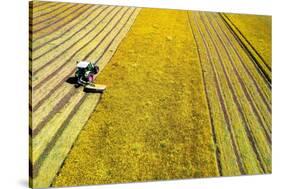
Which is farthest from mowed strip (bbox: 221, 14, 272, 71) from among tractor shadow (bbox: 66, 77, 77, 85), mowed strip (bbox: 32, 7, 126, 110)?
tractor shadow (bbox: 66, 77, 77, 85)

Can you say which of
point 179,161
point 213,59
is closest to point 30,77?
point 179,161

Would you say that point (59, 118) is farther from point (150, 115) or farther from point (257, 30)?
point (257, 30)

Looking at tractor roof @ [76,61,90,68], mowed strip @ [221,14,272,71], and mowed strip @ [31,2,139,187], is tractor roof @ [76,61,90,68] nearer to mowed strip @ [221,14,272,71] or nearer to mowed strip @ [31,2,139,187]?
mowed strip @ [31,2,139,187]

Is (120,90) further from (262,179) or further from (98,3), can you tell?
(262,179)

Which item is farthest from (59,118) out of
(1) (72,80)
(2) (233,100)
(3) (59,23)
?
(2) (233,100)

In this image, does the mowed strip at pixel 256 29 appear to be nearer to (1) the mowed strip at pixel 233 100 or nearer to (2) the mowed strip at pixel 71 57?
(1) the mowed strip at pixel 233 100

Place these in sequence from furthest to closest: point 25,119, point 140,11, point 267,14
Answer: point 267,14 < point 140,11 < point 25,119
